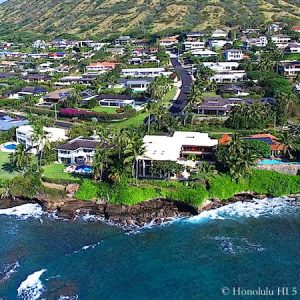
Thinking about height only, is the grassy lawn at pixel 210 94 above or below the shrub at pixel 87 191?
above

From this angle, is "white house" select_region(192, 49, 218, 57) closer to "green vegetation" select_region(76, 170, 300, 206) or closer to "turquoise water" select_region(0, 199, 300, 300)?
"green vegetation" select_region(76, 170, 300, 206)

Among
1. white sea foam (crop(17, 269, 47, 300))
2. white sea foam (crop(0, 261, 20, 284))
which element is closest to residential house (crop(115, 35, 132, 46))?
white sea foam (crop(0, 261, 20, 284))

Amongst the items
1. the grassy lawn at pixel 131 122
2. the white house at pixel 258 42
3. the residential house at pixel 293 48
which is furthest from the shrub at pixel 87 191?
the white house at pixel 258 42

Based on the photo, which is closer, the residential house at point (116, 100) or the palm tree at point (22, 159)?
the palm tree at point (22, 159)

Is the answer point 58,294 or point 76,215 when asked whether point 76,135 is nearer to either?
point 76,215

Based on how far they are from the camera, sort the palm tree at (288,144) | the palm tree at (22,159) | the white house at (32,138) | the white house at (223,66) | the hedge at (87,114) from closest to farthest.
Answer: the palm tree at (22,159)
the palm tree at (288,144)
the white house at (32,138)
the hedge at (87,114)
the white house at (223,66)

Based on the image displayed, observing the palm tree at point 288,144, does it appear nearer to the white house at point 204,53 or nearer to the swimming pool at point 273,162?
the swimming pool at point 273,162

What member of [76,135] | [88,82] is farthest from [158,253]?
[88,82]
